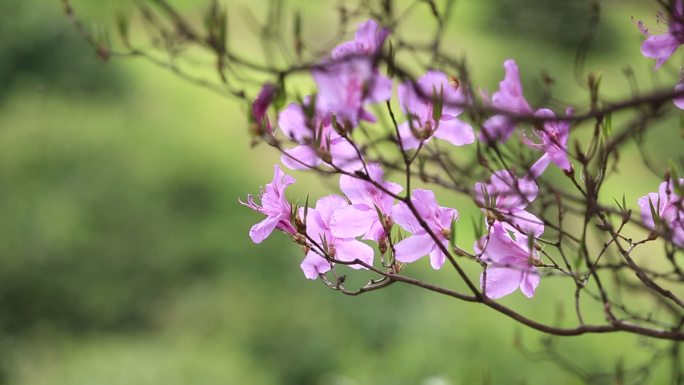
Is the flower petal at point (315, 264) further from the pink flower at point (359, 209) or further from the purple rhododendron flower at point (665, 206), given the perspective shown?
the purple rhododendron flower at point (665, 206)

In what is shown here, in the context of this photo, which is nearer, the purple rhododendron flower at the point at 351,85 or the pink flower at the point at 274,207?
the purple rhododendron flower at the point at 351,85

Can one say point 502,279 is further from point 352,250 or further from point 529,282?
point 352,250

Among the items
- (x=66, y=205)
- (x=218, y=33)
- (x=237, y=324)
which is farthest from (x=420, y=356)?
(x=218, y=33)

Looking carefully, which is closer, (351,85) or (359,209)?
(351,85)

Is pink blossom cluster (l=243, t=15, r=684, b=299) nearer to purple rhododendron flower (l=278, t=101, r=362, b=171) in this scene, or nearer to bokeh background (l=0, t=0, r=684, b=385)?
purple rhododendron flower (l=278, t=101, r=362, b=171)

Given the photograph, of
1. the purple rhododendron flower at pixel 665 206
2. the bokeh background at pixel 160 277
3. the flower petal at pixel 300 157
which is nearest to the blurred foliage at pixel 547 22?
the bokeh background at pixel 160 277

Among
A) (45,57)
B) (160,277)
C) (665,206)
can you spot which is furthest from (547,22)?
(665,206)

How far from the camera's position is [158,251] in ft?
12.2

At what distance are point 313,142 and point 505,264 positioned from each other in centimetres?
18

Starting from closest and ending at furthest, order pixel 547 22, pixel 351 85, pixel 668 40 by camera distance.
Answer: pixel 351 85 → pixel 668 40 → pixel 547 22

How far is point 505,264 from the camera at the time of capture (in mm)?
626

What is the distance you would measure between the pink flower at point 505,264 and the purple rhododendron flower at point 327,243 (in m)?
0.10

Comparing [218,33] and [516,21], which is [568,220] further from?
[218,33]

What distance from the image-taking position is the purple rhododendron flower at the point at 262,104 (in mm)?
503
